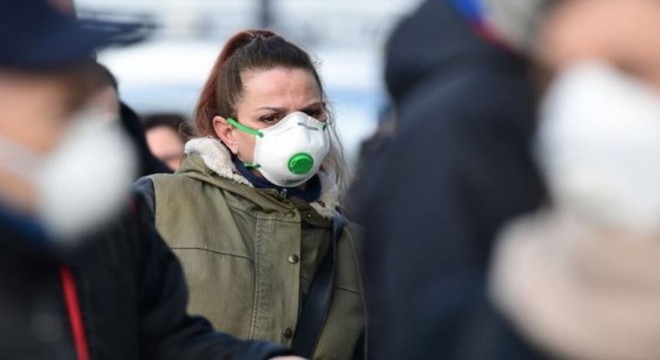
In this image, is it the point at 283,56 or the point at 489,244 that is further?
the point at 283,56

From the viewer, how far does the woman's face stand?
183 inches

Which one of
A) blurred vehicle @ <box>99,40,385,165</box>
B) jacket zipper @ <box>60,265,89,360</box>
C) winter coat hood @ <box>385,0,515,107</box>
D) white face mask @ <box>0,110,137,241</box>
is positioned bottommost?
blurred vehicle @ <box>99,40,385,165</box>

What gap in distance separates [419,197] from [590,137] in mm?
329

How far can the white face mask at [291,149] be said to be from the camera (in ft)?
14.9

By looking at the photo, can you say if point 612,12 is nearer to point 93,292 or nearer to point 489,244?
point 489,244

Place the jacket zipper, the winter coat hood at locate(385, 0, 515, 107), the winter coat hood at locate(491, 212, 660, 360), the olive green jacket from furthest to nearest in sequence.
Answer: the olive green jacket < the jacket zipper < the winter coat hood at locate(385, 0, 515, 107) < the winter coat hood at locate(491, 212, 660, 360)

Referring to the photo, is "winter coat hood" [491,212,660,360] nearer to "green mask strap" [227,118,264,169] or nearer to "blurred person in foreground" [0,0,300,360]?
"blurred person in foreground" [0,0,300,360]

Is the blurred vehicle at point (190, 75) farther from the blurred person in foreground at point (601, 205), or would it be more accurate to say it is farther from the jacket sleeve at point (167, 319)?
the blurred person in foreground at point (601, 205)

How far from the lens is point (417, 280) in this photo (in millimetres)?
2125

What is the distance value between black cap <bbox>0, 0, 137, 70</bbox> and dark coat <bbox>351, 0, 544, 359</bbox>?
520 millimetres

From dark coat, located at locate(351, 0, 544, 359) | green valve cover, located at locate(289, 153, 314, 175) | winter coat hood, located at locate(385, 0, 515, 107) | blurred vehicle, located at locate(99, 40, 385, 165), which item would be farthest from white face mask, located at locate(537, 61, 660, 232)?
blurred vehicle, located at locate(99, 40, 385, 165)

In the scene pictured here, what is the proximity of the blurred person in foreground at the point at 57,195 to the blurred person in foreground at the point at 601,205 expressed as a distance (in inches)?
27.6

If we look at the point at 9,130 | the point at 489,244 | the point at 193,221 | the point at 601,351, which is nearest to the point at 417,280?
the point at 489,244

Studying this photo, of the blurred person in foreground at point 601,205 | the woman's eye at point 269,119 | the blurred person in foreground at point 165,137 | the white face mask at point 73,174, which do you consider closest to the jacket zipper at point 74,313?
the white face mask at point 73,174
